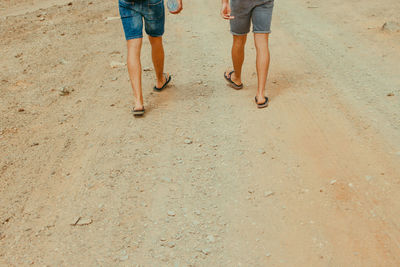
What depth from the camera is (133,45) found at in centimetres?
459

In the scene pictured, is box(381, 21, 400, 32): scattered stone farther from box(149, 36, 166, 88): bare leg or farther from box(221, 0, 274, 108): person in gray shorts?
box(149, 36, 166, 88): bare leg

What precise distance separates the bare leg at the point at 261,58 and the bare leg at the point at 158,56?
1.19 m

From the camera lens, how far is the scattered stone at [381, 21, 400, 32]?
6924mm

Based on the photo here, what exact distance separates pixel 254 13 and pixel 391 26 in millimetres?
3687

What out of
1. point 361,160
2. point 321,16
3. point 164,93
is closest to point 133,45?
point 164,93

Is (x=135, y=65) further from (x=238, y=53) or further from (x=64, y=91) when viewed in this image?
(x=238, y=53)

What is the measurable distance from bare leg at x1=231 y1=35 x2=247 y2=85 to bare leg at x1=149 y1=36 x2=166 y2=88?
0.91 m

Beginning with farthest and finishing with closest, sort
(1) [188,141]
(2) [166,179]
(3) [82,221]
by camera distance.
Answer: (1) [188,141], (2) [166,179], (3) [82,221]

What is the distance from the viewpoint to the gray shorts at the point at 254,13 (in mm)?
4496

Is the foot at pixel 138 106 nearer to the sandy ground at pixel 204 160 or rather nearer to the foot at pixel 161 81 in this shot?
the sandy ground at pixel 204 160

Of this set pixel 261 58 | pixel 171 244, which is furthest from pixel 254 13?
pixel 171 244

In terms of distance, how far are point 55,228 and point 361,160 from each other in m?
2.64

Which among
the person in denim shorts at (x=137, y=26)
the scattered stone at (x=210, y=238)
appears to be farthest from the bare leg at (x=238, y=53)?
the scattered stone at (x=210, y=238)

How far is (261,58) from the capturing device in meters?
4.70
